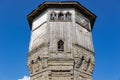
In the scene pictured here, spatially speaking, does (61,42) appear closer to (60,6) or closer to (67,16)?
(67,16)

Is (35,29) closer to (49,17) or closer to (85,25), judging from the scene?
(49,17)

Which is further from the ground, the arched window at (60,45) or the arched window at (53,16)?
the arched window at (53,16)

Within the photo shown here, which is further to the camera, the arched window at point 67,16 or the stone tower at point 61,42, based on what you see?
the arched window at point 67,16

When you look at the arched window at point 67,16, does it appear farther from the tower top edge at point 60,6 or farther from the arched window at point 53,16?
the arched window at point 53,16

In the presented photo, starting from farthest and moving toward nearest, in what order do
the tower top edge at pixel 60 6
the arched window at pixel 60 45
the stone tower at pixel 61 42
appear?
the tower top edge at pixel 60 6 < the arched window at pixel 60 45 < the stone tower at pixel 61 42

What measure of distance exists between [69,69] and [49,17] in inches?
209

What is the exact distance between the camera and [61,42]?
23031 millimetres

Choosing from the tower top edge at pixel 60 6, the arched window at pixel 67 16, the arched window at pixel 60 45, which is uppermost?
the tower top edge at pixel 60 6

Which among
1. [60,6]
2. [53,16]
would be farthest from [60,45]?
[60,6]

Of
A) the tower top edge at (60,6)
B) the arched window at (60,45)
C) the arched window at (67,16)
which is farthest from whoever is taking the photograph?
the tower top edge at (60,6)

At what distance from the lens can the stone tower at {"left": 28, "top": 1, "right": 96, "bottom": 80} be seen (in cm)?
2173

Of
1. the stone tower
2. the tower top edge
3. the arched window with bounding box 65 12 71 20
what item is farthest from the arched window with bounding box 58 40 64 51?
the tower top edge

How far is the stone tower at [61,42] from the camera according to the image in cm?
2173

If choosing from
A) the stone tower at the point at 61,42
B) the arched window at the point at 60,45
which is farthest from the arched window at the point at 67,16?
the arched window at the point at 60,45
